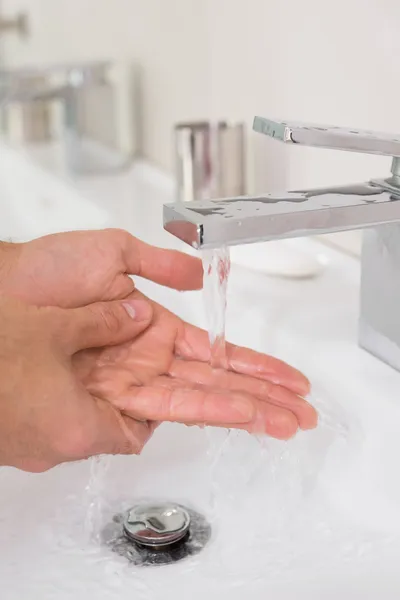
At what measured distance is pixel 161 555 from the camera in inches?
21.1

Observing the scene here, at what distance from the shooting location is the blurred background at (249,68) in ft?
2.25

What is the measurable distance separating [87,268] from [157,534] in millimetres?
182

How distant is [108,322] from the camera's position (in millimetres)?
551

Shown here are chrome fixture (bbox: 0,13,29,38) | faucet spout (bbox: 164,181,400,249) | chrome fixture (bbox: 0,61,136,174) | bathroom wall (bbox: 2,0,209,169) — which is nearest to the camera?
faucet spout (bbox: 164,181,400,249)

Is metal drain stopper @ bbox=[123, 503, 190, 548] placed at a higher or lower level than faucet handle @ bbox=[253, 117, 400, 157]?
lower

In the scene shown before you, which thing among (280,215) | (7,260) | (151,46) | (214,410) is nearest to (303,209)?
(280,215)

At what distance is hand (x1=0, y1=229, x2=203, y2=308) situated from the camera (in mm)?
596

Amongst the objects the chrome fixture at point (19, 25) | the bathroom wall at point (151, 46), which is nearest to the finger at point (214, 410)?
the bathroom wall at point (151, 46)

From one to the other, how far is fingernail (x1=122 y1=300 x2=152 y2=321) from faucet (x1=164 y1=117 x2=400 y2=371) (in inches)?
4.4

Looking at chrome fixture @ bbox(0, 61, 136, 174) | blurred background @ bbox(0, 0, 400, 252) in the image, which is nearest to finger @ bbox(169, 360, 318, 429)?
blurred background @ bbox(0, 0, 400, 252)

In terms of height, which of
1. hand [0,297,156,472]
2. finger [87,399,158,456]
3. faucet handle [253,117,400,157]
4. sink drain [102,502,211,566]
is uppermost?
faucet handle [253,117,400,157]

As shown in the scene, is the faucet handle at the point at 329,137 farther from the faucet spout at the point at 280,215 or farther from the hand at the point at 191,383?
the hand at the point at 191,383

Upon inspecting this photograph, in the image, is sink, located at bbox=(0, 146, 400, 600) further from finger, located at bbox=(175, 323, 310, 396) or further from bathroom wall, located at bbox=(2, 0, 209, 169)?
bathroom wall, located at bbox=(2, 0, 209, 169)

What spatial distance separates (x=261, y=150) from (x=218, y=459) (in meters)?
0.37
